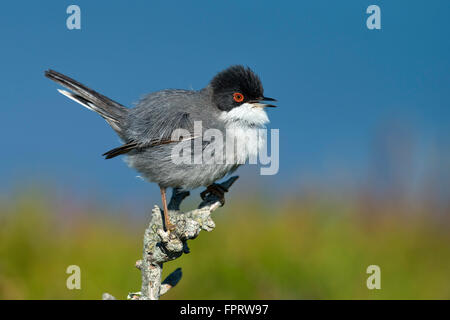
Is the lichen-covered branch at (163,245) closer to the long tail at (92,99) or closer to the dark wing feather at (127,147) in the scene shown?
the dark wing feather at (127,147)

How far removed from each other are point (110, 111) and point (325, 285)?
3744 millimetres

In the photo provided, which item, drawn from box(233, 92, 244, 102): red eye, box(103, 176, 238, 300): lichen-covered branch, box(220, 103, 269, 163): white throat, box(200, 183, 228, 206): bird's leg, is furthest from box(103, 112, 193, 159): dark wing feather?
box(103, 176, 238, 300): lichen-covered branch

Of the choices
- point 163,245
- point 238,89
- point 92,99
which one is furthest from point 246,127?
point 92,99

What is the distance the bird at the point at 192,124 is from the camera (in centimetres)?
447

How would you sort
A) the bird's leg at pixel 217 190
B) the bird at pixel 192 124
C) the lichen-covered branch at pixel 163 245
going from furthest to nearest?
the bird's leg at pixel 217 190, the bird at pixel 192 124, the lichen-covered branch at pixel 163 245

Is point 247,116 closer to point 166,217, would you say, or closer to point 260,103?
point 260,103

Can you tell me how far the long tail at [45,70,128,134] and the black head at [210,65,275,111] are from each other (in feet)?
4.07

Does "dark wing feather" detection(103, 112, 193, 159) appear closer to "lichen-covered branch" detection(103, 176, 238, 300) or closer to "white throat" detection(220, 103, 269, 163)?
"white throat" detection(220, 103, 269, 163)

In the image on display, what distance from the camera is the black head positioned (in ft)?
15.3

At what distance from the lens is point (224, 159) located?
173 inches

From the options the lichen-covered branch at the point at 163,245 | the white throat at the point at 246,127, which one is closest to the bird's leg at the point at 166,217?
the lichen-covered branch at the point at 163,245
